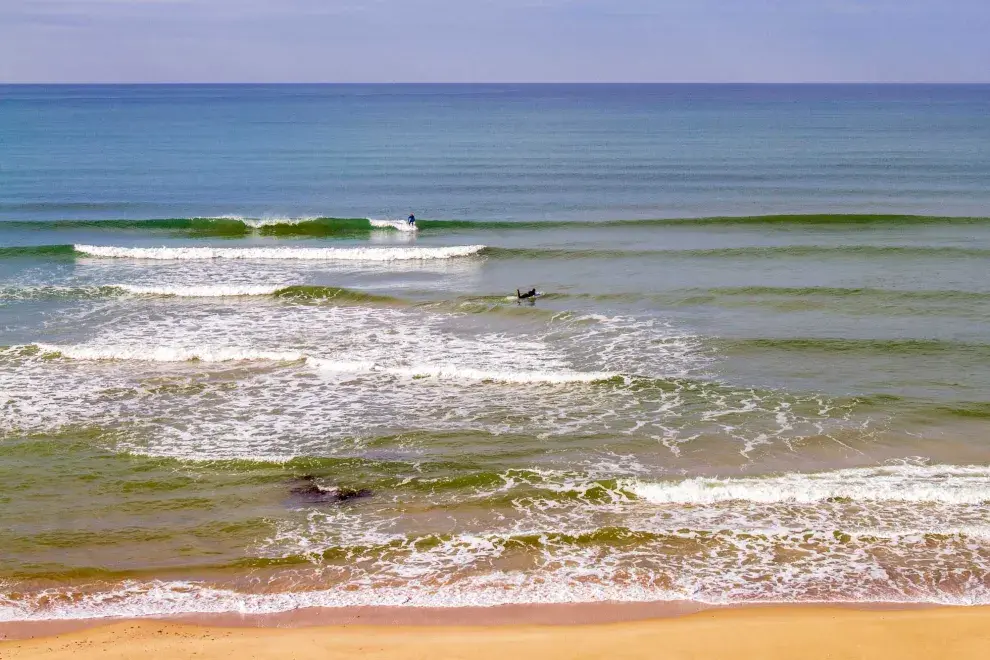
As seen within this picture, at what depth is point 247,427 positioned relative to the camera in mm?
17047

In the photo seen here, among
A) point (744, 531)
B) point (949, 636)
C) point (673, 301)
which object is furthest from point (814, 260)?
point (949, 636)

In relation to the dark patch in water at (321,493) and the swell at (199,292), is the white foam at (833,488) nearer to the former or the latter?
the dark patch in water at (321,493)

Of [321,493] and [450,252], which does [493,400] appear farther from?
[450,252]

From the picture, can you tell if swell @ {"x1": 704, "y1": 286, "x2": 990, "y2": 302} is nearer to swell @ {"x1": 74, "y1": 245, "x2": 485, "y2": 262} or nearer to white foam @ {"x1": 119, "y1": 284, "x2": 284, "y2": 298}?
swell @ {"x1": 74, "y1": 245, "x2": 485, "y2": 262}

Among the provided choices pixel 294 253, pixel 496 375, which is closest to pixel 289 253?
pixel 294 253

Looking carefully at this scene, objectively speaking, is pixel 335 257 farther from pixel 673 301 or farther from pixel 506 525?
pixel 506 525

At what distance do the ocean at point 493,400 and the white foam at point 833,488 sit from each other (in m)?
0.05

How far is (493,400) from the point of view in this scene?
1833 cm

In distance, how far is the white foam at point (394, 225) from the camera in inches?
1389

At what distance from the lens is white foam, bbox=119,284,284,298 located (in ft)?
87.6

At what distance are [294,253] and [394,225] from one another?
489 cm

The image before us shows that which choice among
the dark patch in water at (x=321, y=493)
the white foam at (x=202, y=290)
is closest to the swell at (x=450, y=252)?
the white foam at (x=202, y=290)

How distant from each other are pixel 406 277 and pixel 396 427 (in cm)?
1252

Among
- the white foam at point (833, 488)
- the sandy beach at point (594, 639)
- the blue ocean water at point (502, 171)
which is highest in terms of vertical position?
the blue ocean water at point (502, 171)
